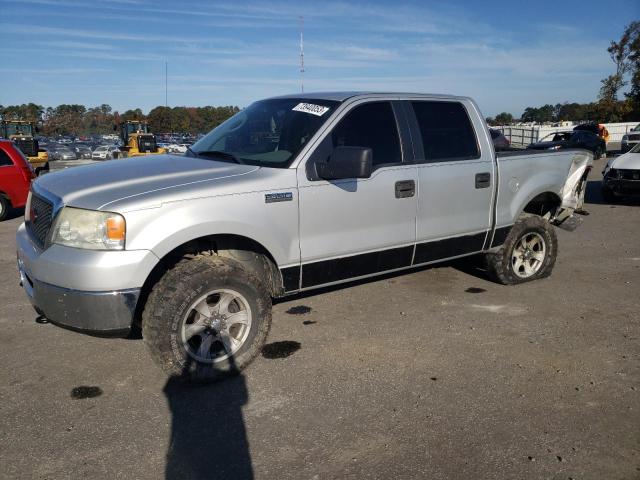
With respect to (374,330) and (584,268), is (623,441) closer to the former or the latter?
(374,330)

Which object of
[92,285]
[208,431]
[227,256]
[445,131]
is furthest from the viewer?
[445,131]

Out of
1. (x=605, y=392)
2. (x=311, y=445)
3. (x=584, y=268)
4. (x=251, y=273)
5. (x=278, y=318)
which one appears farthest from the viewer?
(x=584, y=268)

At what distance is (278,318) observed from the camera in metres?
4.93

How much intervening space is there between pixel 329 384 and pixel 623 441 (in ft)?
5.70

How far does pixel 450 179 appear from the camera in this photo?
4.80 meters

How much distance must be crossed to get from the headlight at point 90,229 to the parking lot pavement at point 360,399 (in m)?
0.79

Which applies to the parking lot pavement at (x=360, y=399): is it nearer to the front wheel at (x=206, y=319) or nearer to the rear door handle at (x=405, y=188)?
the front wheel at (x=206, y=319)

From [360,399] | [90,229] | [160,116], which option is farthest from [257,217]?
[160,116]

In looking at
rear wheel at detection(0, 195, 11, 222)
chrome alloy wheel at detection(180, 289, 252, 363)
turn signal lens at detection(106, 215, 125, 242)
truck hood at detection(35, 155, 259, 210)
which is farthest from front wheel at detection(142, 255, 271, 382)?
rear wheel at detection(0, 195, 11, 222)

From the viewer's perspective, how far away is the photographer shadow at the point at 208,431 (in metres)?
2.77

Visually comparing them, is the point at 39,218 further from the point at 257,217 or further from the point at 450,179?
the point at 450,179

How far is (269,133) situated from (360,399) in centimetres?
219

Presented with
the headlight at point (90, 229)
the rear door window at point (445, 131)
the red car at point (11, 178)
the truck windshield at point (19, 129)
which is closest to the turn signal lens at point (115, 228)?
the headlight at point (90, 229)

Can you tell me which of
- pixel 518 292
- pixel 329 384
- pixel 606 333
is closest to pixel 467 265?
pixel 518 292
